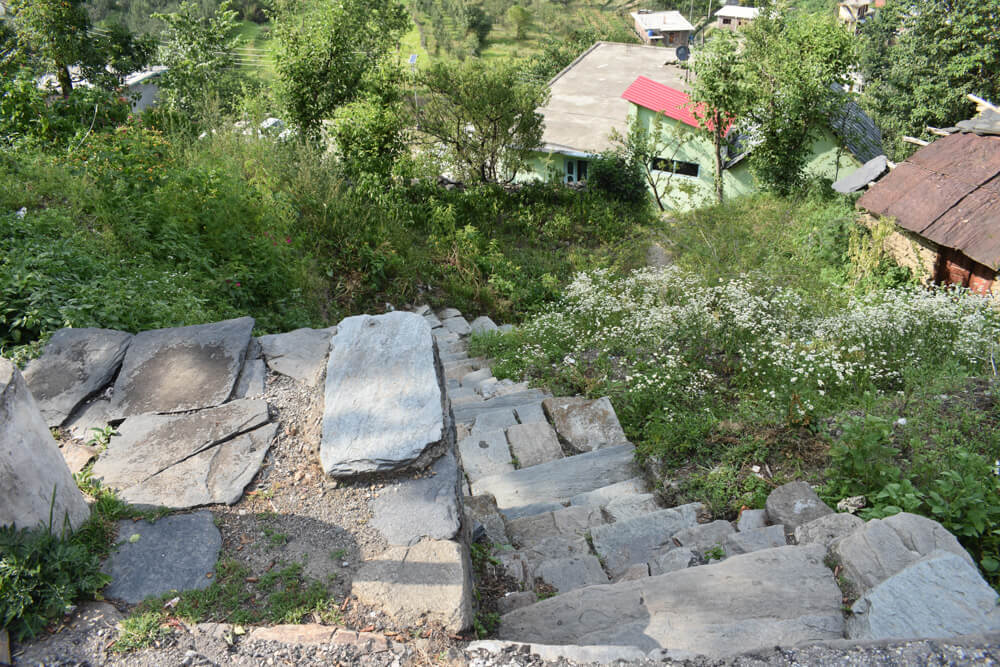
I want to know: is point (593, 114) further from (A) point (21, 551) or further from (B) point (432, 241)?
(A) point (21, 551)

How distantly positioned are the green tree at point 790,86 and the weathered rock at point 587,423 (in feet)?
31.5

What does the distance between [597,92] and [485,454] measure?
17.9m

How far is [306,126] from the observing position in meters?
10.8

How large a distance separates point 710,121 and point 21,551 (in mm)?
13678

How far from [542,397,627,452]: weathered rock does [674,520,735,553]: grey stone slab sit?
1.34m

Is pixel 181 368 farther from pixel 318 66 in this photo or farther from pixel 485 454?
pixel 318 66

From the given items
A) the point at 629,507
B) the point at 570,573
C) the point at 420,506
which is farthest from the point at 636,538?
the point at 420,506

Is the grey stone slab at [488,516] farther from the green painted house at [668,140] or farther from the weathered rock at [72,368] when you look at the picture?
the green painted house at [668,140]

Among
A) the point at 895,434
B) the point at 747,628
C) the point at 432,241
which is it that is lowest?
the point at 432,241

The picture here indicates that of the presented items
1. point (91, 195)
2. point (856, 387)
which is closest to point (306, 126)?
point (91, 195)

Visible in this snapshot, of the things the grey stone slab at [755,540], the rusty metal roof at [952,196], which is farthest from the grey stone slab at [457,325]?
the rusty metal roof at [952,196]

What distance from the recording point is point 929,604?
220 centimetres

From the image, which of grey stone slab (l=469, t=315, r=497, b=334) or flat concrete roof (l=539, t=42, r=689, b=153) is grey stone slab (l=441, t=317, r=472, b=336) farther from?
flat concrete roof (l=539, t=42, r=689, b=153)

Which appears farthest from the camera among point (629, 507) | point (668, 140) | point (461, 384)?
point (668, 140)
